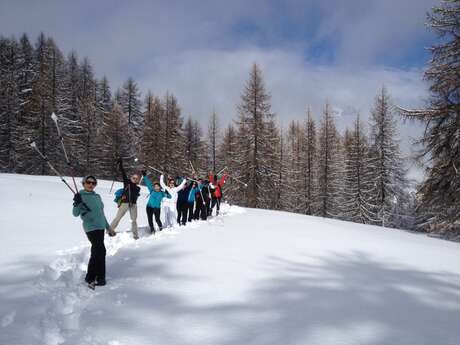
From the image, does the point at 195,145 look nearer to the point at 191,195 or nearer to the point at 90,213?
the point at 191,195

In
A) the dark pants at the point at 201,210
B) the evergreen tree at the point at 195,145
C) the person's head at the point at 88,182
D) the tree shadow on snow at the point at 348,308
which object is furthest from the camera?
the evergreen tree at the point at 195,145

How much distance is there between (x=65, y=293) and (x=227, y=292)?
2.55m

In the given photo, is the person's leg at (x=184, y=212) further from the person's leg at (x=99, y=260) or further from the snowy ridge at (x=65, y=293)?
the person's leg at (x=99, y=260)

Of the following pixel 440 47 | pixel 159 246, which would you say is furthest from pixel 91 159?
pixel 440 47

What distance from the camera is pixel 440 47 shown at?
13.0m

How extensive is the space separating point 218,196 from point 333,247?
7.21 meters

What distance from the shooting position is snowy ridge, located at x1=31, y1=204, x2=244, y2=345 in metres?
3.67

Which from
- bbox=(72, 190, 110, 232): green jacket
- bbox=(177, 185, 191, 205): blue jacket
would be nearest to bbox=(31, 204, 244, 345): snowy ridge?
bbox=(72, 190, 110, 232): green jacket

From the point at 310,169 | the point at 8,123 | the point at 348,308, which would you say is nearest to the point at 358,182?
the point at 310,169

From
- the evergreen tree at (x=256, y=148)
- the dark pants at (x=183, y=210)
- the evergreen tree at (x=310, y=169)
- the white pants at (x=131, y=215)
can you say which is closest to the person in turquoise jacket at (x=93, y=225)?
the white pants at (x=131, y=215)

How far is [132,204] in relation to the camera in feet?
31.5

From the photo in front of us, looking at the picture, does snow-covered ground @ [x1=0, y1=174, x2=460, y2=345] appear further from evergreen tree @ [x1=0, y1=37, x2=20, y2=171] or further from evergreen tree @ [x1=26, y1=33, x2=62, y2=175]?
evergreen tree @ [x1=0, y1=37, x2=20, y2=171]

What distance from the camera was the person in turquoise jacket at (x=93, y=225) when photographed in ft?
18.1

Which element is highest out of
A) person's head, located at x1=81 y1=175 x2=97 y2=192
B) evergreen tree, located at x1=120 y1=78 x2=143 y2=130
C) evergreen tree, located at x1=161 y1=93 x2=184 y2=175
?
evergreen tree, located at x1=120 y1=78 x2=143 y2=130
